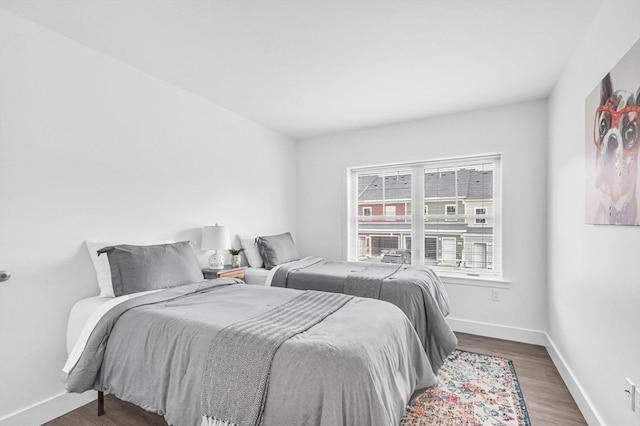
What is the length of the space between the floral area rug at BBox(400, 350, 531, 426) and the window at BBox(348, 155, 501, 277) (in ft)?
4.43

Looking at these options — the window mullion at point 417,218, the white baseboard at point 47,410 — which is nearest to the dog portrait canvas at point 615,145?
the window mullion at point 417,218

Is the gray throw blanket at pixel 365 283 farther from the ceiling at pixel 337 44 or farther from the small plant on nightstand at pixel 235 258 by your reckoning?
the ceiling at pixel 337 44

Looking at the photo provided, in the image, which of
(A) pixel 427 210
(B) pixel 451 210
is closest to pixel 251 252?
(A) pixel 427 210

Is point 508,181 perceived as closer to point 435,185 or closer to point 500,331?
point 435,185

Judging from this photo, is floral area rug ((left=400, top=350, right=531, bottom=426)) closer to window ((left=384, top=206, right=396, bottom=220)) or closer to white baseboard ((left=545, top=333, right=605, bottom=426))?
white baseboard ((left=545, top=333, right=605, bottom=426))

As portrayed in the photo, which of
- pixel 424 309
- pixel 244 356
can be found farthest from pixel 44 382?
pixel 424 309

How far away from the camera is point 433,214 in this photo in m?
4.12

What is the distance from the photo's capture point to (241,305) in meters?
2.00

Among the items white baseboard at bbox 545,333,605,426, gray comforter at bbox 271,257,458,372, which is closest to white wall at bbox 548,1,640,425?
white baseboard at bbox 545,333,605,426

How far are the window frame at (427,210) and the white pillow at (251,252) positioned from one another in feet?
4.54

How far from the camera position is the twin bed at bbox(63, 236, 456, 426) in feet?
4.18

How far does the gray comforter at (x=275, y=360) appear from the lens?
1.25 metres

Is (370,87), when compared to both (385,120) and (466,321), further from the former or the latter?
(466,321)

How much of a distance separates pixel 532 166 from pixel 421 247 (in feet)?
5.14
